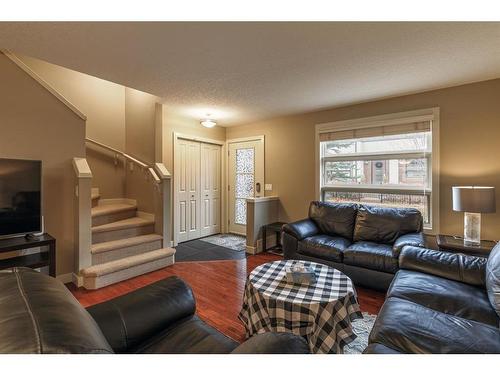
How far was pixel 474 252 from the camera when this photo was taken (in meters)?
2.46

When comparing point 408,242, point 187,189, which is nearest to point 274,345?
point 408,242

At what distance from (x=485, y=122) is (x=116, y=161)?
5.24 m

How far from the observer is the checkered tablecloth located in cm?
150

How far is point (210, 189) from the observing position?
5.07 metres

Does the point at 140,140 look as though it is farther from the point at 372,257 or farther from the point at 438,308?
the point at 438,308

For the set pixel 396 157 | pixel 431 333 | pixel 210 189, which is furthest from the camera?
pixel 210 189

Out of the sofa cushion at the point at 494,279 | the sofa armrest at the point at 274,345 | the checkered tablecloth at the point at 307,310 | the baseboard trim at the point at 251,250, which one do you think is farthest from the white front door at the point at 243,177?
the sofa armrest at the point at 274,345

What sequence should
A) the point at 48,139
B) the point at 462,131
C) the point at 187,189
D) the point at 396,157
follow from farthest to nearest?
the point at 187,189
the point at 396,157
the point at 462,131
the point at 48,139

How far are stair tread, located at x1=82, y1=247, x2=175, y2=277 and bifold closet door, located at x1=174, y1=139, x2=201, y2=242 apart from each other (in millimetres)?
999

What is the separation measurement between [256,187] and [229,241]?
114 cm

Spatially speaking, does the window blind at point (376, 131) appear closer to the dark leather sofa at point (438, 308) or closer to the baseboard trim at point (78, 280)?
the dark leather sofa at point (438, 308)

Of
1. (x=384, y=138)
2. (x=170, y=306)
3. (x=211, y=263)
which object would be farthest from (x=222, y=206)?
(x=170, y=306)

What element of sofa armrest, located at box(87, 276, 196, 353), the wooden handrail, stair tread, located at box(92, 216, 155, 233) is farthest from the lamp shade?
stair tread, located at box(92, 216, 155, 233)

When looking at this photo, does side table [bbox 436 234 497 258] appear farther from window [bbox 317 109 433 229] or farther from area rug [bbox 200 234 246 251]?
area rug [bbox 200 234 246 251]
